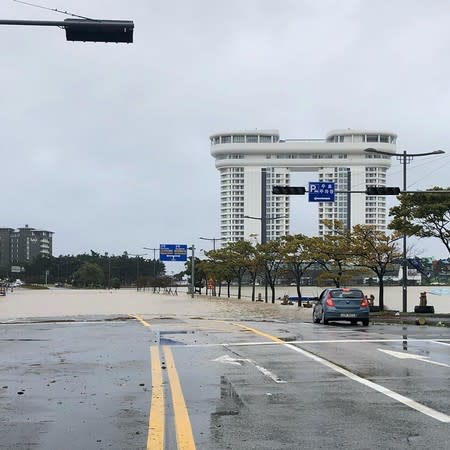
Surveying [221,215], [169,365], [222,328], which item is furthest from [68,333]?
[221,215]

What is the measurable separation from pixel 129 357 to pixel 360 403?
20.7ft

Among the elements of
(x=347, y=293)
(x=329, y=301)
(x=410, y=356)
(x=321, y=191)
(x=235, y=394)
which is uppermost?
(x=321, y=191)

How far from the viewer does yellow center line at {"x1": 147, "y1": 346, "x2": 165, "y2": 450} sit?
6309 mm

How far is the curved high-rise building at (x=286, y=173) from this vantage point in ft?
217

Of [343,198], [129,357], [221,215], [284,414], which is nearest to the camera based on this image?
[284,414]

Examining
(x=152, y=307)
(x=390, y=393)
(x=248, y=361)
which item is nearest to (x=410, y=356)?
(x=248, y=361)

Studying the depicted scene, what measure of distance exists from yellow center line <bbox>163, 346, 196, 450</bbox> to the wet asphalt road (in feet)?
0.17

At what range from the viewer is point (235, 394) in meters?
8.88

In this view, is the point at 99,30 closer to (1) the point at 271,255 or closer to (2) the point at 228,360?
(2) the point at 228,360

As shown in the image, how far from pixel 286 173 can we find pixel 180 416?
66697 mm

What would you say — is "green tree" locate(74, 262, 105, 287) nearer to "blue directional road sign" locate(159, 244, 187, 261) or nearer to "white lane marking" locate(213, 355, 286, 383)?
"blue directional road sign" locate(159, 244, 187, 261)

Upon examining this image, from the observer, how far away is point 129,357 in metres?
13.3

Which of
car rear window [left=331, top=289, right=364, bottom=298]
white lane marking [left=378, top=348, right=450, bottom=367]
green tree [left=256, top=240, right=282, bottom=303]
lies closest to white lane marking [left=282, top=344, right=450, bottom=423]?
white lane marking [left=378, top=348, right=450, bottom=367]

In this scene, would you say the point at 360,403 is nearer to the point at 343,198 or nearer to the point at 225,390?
the point at 225,390
